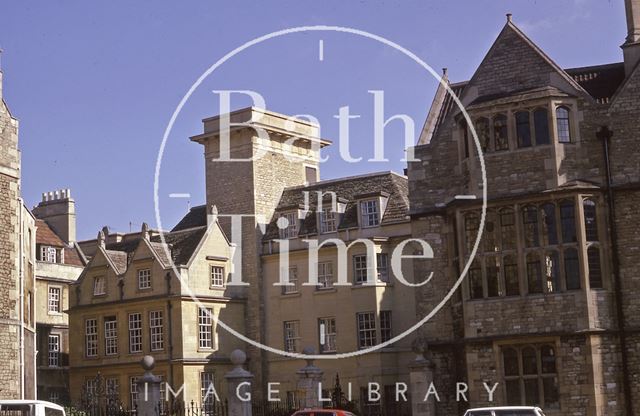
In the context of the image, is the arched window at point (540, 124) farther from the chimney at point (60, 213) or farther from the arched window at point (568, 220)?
the chimney at point (60, 213)

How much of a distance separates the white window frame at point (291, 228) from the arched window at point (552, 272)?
21.6 m

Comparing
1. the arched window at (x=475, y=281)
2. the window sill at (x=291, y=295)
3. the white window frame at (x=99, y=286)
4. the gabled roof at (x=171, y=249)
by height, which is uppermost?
the gabled roof at (x=171, y=249)

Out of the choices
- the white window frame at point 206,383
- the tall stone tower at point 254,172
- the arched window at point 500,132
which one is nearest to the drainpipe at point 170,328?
the white window frame at point 206,383

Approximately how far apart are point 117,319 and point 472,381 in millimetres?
23895

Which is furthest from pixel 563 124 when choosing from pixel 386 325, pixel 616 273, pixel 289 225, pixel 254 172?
pixel 254 172

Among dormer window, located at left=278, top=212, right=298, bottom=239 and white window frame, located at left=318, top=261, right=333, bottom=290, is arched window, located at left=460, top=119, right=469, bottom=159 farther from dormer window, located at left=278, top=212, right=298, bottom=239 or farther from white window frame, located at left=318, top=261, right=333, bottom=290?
dormer window, located at left=278, top=212, right=298, bottom=239

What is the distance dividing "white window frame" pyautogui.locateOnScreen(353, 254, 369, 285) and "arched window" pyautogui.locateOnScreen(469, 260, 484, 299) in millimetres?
16318

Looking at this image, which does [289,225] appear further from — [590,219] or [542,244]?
[590,219]

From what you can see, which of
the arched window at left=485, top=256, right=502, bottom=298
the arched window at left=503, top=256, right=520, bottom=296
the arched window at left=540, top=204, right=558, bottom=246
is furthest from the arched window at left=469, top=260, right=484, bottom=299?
the arched window at left=540, top=204, right=558, bottom=246

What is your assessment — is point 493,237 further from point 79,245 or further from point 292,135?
point 79,245

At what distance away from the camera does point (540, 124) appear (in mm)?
28859

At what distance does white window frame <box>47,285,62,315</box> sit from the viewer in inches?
2098

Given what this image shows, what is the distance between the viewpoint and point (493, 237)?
29.0 m

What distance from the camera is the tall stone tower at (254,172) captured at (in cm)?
4909
